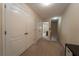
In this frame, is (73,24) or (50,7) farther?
(50,7)

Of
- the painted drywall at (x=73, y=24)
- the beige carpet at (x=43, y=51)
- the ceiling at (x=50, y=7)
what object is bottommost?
the beige carpet at (x=43, y=51)

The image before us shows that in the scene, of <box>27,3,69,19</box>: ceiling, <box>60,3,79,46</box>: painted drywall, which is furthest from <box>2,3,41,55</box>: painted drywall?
<box>60,3,79,46</box>: painted drywall

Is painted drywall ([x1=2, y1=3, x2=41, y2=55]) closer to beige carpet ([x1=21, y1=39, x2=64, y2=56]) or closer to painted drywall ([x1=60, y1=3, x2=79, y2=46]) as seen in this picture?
beige carpet ([x1=21, y1=39, x2=64, y2=56])

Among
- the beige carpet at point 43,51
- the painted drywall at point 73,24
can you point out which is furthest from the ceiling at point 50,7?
the beige carpet at point 43,51

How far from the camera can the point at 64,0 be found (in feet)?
1.99

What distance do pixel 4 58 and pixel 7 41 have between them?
1856 mm

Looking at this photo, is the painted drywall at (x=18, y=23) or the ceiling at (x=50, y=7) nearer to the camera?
the painted drywall at (x=18, y=23)

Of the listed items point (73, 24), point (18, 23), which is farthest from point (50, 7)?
point (18, 23)

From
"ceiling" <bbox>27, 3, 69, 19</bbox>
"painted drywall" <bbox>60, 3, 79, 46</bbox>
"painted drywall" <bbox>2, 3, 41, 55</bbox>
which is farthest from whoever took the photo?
"ceiling" <bbox>27, 3, 69, 19</bbox>

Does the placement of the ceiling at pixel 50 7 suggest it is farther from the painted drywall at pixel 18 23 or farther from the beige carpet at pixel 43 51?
the beige carpet at pixel 43 51

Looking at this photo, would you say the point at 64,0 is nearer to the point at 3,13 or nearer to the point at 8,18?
the point at 3,13

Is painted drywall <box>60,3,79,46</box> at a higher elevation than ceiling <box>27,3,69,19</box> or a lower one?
lower

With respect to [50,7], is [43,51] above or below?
below

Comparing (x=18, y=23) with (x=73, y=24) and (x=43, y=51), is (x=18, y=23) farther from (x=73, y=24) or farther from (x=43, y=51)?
(x=73, y=24)
